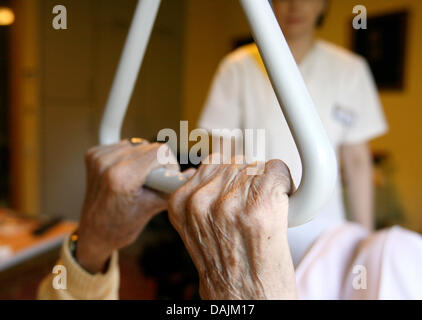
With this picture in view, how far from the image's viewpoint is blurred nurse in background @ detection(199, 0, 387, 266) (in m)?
0.33

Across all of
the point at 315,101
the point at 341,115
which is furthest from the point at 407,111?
the point at 315,101

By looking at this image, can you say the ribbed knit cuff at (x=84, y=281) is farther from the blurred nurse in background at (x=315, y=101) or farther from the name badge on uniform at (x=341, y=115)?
the name badge on uniform at (x=341, y=115)

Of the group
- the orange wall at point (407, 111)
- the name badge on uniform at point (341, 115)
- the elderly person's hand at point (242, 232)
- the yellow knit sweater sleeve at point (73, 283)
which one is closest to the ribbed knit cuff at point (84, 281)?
the yellow knit sweater sleeve at point (73, 283)

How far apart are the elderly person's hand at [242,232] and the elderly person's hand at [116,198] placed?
111mm

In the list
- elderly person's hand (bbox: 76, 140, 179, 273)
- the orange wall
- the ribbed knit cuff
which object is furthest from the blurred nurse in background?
the orange wall

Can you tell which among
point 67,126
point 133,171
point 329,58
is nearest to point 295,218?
point 133,171

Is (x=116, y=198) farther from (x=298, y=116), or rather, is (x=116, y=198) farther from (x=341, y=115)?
(x=341, y=115)

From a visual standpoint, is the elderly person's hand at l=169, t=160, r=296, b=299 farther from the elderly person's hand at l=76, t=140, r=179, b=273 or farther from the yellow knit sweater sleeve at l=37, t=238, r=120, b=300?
the yellow knit sweater sleeve at l=37, t=238, r=120, b=300

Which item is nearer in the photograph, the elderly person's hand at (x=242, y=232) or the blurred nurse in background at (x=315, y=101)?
the elderly person's hand at (x=242, y=232)

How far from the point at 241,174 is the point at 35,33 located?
2554 mm

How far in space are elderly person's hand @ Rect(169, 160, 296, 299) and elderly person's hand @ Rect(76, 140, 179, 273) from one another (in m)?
0.11

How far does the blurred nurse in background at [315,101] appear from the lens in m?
0.33

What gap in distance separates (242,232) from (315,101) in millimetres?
319

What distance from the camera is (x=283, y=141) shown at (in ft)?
0.88
